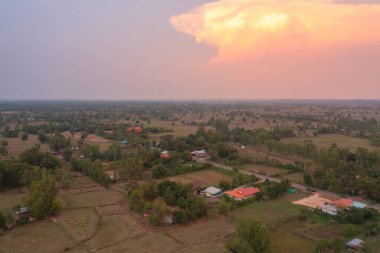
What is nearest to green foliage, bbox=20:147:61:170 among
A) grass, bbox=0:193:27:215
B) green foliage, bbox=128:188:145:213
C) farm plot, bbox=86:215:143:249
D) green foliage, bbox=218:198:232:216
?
grass, bbox=0:193:27:215

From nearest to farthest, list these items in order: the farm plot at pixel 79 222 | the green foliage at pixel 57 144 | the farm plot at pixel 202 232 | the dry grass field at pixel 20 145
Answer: the farm plot at pixel 202 232, the farm plot at pixel 79 222, the dry grass field at pixel 20 145, the green foliage at pixel 57 144

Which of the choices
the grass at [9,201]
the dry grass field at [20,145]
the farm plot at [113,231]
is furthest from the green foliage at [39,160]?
the farm plot at [113,231]

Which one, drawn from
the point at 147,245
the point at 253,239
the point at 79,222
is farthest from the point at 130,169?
the point at 253,239

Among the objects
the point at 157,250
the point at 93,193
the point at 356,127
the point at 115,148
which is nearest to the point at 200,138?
the point at 115,148

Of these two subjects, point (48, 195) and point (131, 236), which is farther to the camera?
point (48, 195)

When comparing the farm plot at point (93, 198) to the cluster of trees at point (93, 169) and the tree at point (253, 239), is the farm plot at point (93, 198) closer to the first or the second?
the cluster of trees at point (93, 169)

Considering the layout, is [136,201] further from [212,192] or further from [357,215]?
[357,215]

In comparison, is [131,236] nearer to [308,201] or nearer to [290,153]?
[308,201]
